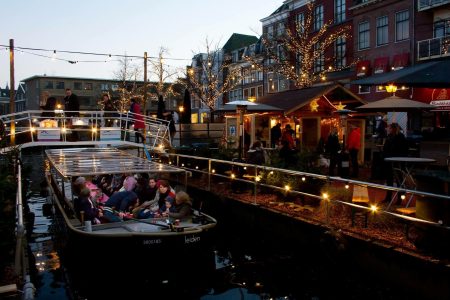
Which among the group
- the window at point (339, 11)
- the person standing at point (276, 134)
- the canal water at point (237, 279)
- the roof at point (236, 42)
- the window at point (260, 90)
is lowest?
the canal water at point (237, 279)

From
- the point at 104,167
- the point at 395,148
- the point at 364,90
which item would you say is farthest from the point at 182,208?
the point at 364,90

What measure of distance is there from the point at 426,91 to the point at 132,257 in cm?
2555

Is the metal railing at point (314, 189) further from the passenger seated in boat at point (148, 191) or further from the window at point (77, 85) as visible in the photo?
the window at point (77, 85)

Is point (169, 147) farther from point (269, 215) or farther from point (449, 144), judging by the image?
point (449, 144)

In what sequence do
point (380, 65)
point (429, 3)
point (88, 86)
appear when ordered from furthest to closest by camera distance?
point (88, 86) → point (380, 65) → point (429, 3)

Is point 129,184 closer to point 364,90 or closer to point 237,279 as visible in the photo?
point 237,279

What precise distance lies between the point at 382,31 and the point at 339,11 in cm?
630

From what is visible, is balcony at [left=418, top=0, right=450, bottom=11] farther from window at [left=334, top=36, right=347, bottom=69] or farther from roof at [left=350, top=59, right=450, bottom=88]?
roof at [left=350, top=59, right=450, bottom=88]

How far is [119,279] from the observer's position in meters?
8.43

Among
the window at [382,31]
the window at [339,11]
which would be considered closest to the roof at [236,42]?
the window at [339,11]

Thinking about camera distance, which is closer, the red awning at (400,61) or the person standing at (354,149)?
the person standing at (354,149)

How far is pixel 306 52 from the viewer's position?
112 feet

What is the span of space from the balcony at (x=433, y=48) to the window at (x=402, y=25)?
262 centimetres

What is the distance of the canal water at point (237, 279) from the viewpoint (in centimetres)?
815
